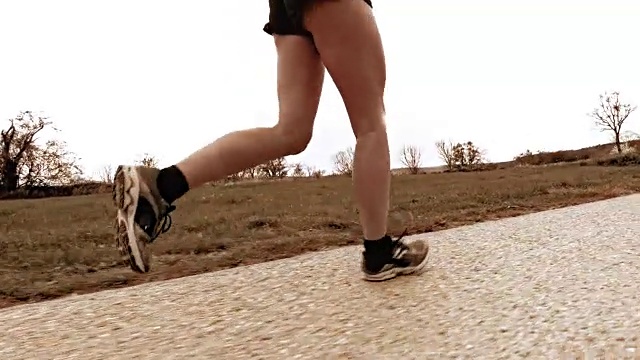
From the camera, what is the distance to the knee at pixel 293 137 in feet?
6.52

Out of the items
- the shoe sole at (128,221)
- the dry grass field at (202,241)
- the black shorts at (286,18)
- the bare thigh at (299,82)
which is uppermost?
the black shorts at (286,18)

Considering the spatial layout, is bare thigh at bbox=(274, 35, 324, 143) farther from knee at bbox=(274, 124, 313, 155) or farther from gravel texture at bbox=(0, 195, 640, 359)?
gravel texture at bbox=(0, 195, 640, 359)

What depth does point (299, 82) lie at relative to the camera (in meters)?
2.08

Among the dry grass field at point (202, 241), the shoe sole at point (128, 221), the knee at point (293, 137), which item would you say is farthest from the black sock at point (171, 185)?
the dry grass field at point (202, 241)

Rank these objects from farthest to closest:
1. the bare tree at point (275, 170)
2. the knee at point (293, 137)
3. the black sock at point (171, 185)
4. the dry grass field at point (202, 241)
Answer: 1. the bare tree at point (275, 170)
2. the dry grass field at point (202, 241)
3. the knee at point (293, 137)
4. the black sock at point (171, 185)

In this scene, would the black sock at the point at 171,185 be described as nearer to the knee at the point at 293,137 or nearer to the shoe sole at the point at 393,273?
the knee at the point at 293,137

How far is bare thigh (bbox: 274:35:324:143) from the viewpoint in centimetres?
204

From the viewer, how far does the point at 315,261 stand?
9.26ft

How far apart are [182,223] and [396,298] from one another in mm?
3597

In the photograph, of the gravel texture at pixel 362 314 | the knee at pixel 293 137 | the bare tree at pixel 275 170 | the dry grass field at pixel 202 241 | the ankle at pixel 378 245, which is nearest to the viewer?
the gravel texture at pixel 362 314

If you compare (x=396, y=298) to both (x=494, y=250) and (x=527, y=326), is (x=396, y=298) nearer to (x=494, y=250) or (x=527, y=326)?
(x=527, y=326)

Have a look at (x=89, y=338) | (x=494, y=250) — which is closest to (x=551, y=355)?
(x=89, y=338)

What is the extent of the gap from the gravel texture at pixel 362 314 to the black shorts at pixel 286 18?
0.93 metres

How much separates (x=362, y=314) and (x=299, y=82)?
0.85m
